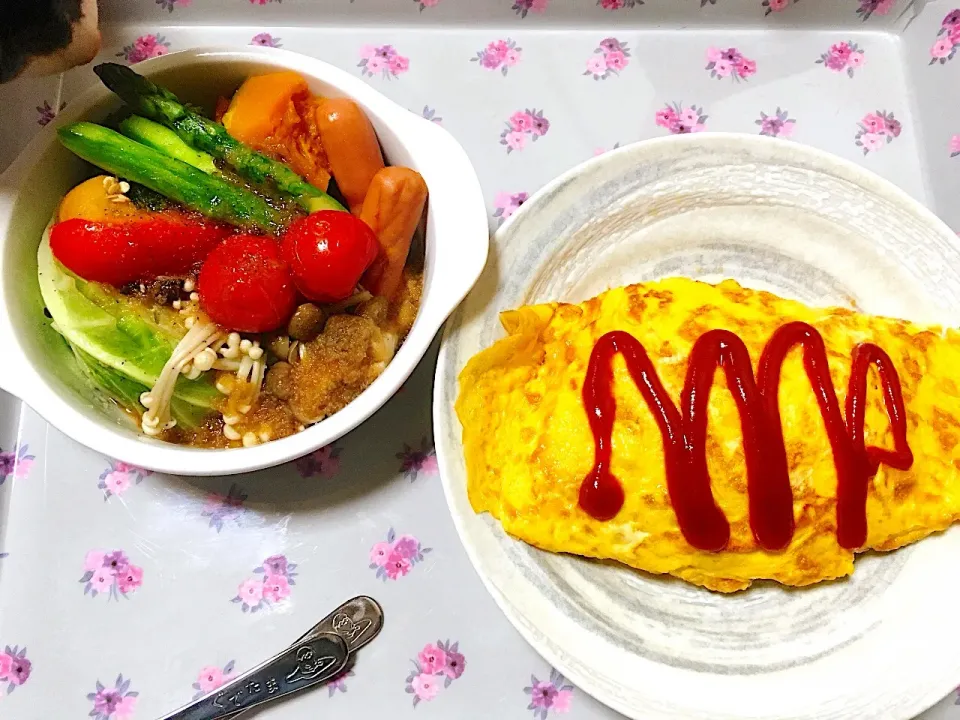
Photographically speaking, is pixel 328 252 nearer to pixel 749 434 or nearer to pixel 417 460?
pixel 417 460

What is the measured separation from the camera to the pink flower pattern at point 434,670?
1.58 m

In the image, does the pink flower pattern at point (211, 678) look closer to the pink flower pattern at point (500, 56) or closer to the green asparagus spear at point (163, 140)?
the green asparagus spear at point (163, 140)

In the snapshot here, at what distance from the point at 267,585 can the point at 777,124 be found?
165cm

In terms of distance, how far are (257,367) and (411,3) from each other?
1073 mm

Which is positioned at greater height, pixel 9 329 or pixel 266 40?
pixel 266 40

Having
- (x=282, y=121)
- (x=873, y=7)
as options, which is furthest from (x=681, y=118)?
(x=282, y=121)

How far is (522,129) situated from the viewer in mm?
1911

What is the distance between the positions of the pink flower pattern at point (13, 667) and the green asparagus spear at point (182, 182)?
1.00 m

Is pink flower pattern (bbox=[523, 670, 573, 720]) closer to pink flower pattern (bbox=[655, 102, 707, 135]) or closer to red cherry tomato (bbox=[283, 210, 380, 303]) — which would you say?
red cherry tomato (bbox=[283, 210, 380, 303])

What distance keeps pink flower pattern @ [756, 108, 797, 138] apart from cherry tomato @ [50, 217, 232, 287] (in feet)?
4.39

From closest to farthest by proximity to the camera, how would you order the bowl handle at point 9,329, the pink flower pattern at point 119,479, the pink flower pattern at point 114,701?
the bowl handle at point 9,329
the pink flower pattern at point 114,701
the pink flower pattern at point 119,479

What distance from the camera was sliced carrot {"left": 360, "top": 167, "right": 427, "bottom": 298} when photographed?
1438 millimetres

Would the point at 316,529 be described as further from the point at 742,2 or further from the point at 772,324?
the point at 742,2

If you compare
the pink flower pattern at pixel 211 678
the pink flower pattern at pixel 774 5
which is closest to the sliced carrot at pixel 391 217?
the pink flower pattern at pixel 211 678
